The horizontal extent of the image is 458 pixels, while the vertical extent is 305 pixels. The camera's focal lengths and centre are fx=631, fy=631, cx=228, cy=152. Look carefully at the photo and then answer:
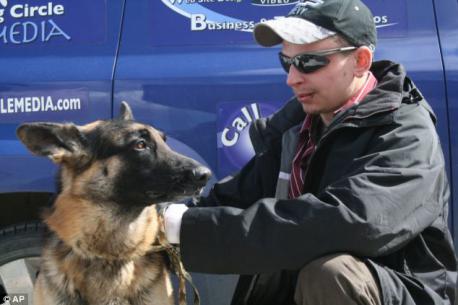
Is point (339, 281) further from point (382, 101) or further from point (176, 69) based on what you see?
point (176, 69)

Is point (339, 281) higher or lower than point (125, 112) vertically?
lower

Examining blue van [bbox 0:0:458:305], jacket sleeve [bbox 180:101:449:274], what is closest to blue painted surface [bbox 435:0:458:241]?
blue van [bbox 0:0:458:305]

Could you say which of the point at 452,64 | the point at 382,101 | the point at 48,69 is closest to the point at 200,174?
the point at 382,101

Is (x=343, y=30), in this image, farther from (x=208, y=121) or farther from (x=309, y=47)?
(x=208, y=121)

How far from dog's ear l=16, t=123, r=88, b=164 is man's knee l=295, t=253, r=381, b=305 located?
0.99 m

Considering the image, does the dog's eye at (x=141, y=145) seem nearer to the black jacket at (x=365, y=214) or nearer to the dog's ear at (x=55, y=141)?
the dog's ear at (x=55, y=141)

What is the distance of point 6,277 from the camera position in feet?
10.6

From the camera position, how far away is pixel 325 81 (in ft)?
7.54

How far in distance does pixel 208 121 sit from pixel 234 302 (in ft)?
2.75

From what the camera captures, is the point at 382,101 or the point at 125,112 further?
the point at 125,112

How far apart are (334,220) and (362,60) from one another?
664mm

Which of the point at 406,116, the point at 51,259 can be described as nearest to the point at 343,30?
the point at 406,116

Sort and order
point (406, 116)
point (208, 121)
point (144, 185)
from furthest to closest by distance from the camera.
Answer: point (208, 121) < point (144, 185) < point (406, 116)

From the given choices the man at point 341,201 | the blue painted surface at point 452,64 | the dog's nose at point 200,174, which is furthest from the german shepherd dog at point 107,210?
the blue painted surface at point 452,64
